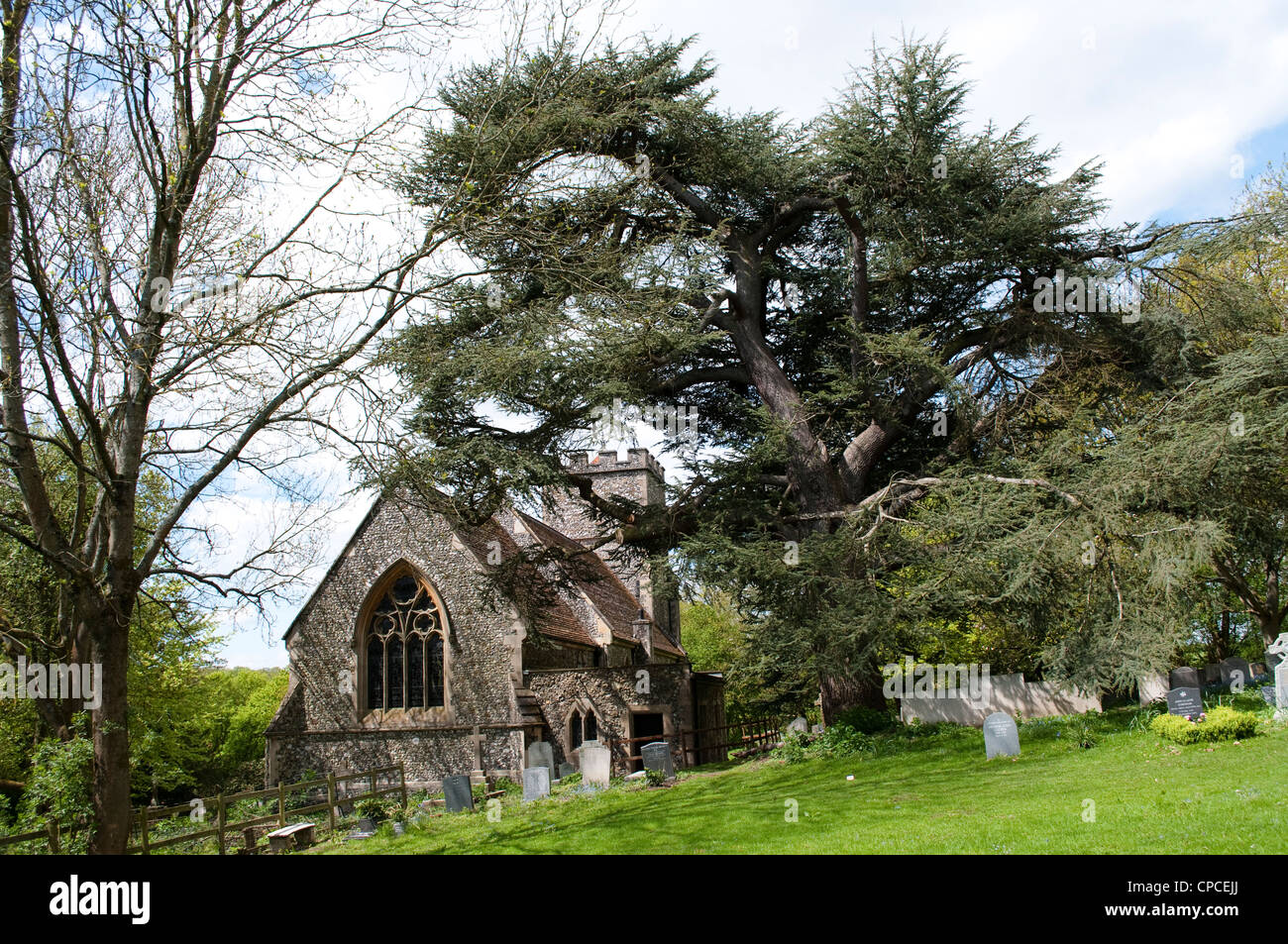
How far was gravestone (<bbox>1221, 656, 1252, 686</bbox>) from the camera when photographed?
60.2 feet

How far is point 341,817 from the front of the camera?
1661 centimetres

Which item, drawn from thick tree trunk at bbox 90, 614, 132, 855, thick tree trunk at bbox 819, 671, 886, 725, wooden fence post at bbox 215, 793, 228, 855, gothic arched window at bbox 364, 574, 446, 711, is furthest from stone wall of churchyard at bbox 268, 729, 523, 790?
thick tree trunk at bbox 90, 614, 132, 855

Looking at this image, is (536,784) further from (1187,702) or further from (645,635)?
(1187,702)

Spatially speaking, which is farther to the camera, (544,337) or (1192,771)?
(544,337)

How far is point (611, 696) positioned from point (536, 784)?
4.76m

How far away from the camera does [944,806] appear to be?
960cm

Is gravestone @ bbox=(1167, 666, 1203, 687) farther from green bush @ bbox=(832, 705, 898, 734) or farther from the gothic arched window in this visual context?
the gothic arched window

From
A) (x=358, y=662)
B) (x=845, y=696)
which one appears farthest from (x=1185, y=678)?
(x=358, y=662)

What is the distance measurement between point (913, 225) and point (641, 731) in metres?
12.9

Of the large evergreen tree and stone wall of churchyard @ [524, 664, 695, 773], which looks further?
stone wall of churchyard @ [524, 664, 695, 773]

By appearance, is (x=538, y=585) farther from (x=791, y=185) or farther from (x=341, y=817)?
(x=791, y=185)

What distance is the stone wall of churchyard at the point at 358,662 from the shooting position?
21312mm

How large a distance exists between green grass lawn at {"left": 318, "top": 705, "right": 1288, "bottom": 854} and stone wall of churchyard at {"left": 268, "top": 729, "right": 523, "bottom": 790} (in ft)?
15.8
